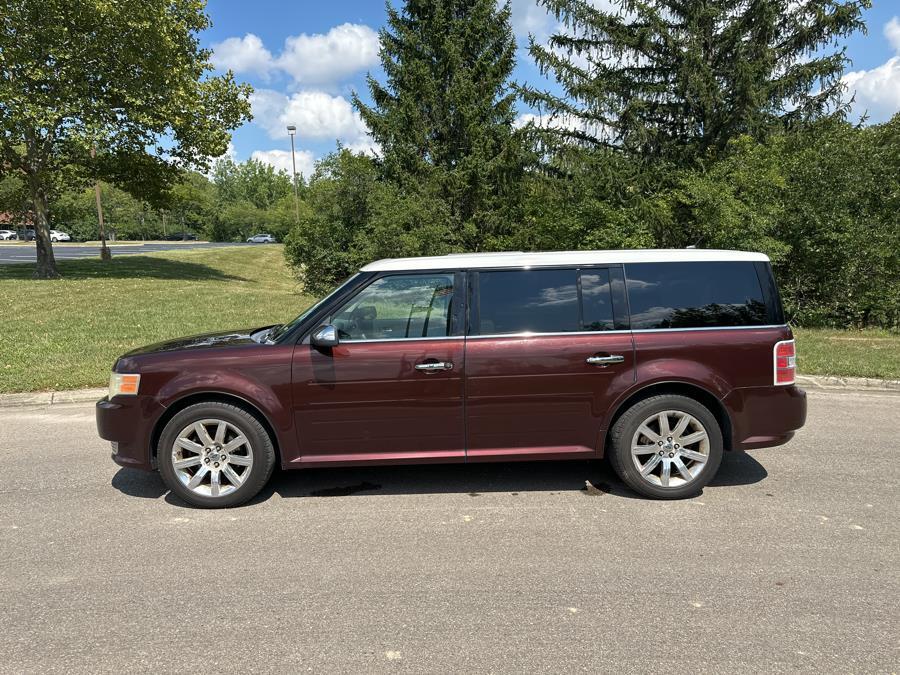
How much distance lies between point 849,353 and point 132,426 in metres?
10.4

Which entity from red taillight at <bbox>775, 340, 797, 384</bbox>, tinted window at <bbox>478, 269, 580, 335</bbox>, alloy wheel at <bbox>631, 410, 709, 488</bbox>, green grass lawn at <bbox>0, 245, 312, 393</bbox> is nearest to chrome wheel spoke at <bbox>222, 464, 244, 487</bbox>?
tinted window at <bbox>478, 269, 580, 335</bbox>

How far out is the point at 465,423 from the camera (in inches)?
165

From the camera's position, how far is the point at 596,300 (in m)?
4.32

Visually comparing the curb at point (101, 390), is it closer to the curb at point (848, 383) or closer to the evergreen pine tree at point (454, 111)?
the curb at point (848, 383)

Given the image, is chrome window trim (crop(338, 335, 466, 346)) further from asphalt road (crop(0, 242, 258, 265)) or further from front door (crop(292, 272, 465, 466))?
asphalt road (crop(0, 242, 258, 265))

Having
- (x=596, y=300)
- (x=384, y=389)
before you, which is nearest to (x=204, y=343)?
(x=384, y=389)

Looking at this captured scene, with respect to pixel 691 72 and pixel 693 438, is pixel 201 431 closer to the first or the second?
pixel 693 438

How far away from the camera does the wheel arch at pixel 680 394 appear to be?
428cm

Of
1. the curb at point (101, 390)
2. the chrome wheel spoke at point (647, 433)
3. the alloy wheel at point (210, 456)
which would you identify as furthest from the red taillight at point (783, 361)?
the curb at point (101, 390)

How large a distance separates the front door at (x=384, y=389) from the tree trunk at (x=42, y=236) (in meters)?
20.1

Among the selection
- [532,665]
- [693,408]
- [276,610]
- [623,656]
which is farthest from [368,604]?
[693,408]

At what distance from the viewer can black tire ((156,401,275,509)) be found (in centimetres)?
414

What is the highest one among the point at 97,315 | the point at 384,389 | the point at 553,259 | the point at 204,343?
the point at 553,259

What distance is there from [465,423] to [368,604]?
150 cm
